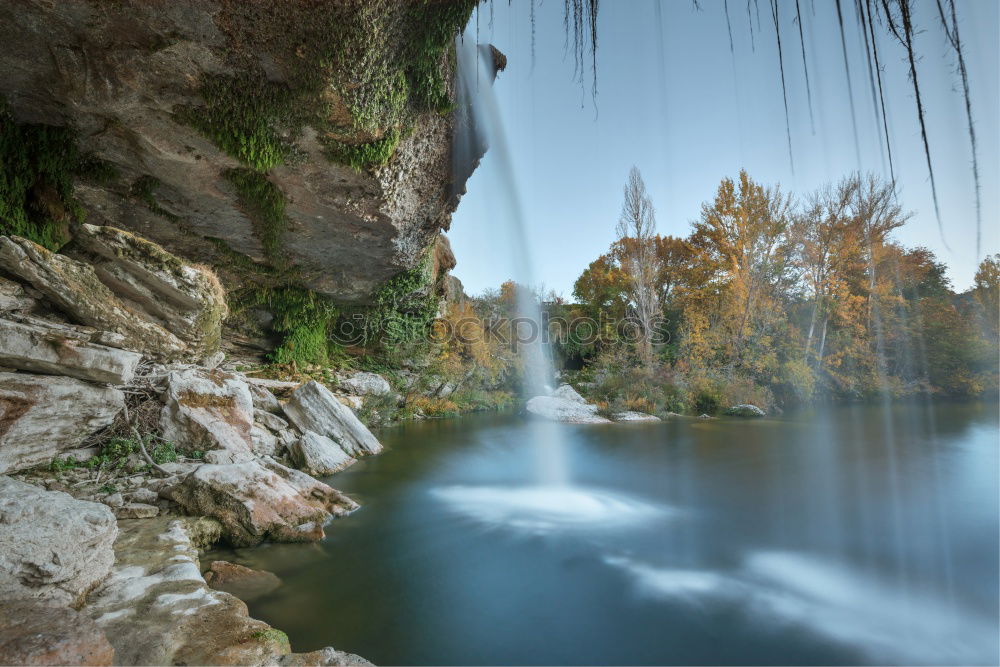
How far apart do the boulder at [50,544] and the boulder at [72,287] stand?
8.86ft

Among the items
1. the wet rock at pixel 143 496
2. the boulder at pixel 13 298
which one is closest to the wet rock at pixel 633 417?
the wet rock at pixel 143 496

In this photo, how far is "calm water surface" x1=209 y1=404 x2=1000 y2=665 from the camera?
226 cm

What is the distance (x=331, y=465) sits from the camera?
223 inches

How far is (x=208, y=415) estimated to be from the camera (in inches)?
195

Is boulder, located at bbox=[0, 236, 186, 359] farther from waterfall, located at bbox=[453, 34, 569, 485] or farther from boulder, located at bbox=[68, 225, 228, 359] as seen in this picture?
waterfall, located at bbox=[453, 34, 569, 485]

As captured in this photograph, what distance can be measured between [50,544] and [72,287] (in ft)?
11.5

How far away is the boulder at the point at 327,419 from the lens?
6.60 metres

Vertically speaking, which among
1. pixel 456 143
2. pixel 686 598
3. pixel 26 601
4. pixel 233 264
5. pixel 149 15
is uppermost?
pixel 456 143

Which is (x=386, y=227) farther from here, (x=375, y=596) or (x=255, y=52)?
(x=375, y=596)

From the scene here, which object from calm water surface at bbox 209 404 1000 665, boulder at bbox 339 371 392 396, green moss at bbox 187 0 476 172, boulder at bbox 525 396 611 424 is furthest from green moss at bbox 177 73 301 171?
boulder at bbox 525 396 611 424

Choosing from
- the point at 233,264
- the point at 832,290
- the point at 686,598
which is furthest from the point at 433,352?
the point at 832,290

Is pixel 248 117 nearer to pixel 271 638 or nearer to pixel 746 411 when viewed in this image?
pixel 271 638

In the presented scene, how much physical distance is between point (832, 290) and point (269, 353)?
19383mm

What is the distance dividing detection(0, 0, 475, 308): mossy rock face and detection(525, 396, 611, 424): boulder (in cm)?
698
